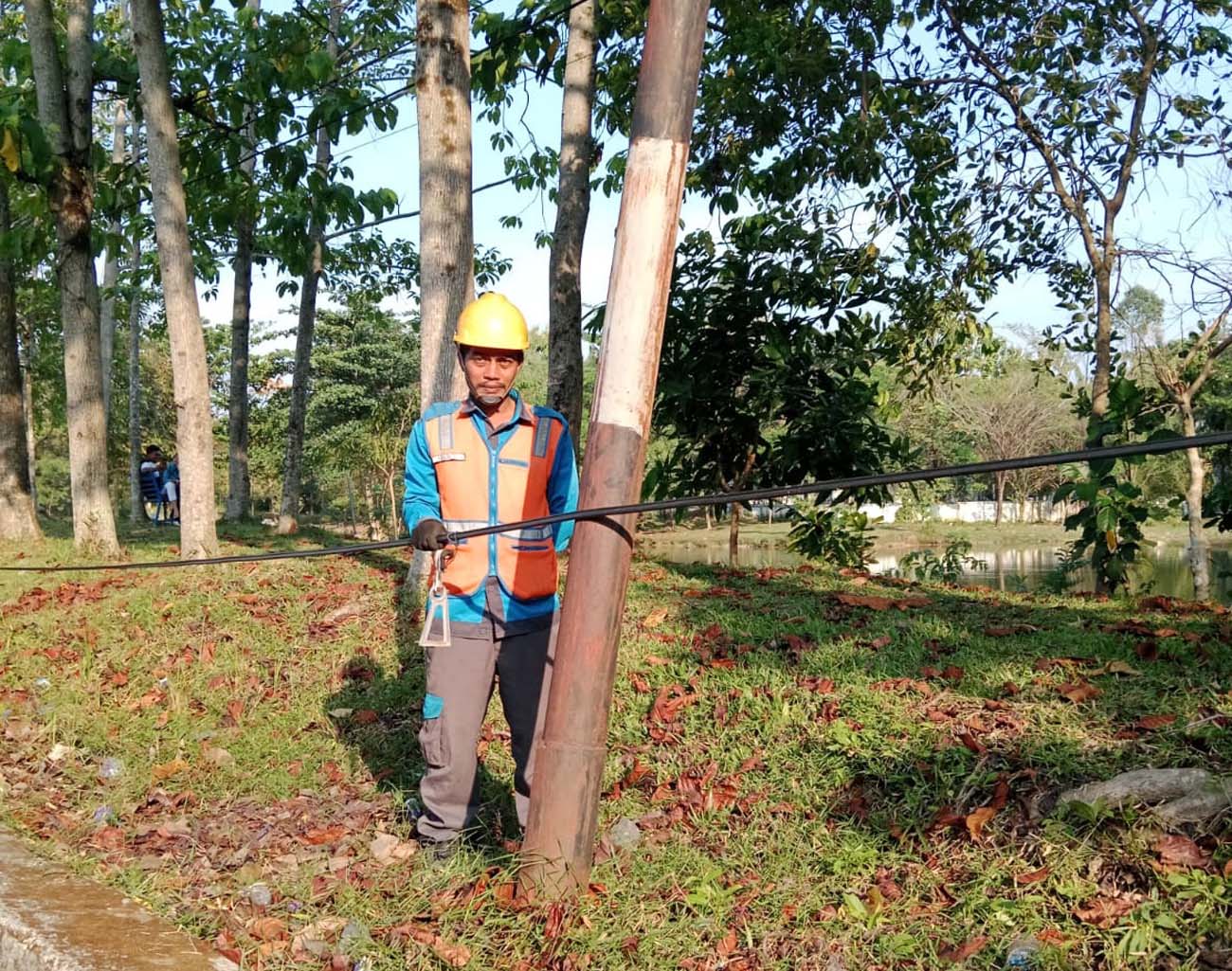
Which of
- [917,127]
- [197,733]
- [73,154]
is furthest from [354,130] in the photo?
[197,733]

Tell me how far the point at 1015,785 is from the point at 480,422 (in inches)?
87.4

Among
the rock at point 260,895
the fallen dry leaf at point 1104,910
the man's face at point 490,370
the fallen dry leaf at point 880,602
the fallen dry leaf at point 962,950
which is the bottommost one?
the rock at point 260,895

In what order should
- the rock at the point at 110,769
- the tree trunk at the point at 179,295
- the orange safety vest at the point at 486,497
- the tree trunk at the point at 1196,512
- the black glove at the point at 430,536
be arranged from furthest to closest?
the tree trunk at the point at 179,295, the tree trunk at the point at 1196,512, the rock at the point at 110,769, the orange safety vest at the point at 486,497, the black glove at the point at 430,536

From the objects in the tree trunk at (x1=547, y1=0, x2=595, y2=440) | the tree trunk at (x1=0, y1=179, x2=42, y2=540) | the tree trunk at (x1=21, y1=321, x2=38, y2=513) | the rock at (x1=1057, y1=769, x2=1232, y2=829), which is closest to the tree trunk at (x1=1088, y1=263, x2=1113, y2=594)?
the tree trunk at (x1=547, y1=0, x2=595, y2=440)

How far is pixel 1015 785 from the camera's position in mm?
3652

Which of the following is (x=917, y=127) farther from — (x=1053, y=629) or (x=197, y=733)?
(x=197, y=733)

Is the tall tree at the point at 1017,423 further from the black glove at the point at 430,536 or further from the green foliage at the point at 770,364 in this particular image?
the black glove at the point at 430,536

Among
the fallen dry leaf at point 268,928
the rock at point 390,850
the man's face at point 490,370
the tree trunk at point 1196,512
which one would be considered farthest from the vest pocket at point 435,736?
the tree trunk at point 1196,512

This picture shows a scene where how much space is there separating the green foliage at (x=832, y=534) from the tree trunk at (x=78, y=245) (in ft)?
21.4

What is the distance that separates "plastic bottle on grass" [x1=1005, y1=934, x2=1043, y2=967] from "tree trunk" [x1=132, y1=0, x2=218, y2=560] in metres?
7.59

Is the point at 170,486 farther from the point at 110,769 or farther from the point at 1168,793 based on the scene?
the point at 1168,793

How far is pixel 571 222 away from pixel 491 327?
6065 mm

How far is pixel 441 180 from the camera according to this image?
6.66m

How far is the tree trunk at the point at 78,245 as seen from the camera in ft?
32.9
